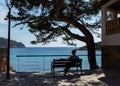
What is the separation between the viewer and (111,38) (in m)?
18.4

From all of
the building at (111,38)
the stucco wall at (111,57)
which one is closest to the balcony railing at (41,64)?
the stucco wall at (111,57)

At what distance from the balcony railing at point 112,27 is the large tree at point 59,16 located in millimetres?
1681

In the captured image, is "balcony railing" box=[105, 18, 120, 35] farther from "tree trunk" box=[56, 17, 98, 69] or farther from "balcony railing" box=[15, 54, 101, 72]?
"balcony railing" box=[15, 54, 101, 72]

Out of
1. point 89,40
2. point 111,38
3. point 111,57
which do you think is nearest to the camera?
point 111,57

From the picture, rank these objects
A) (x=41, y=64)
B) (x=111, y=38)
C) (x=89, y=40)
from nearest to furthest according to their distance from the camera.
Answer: (x=111, y=38) → (x=89, y=40) → (x=41, y=64)

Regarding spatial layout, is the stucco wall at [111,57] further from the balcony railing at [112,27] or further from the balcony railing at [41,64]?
the balcony railing at [41,64]

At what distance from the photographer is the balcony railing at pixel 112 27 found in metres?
17.6

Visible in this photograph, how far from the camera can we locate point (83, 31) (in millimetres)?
20750

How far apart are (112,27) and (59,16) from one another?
12.2ft

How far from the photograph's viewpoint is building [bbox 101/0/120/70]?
17.4 m

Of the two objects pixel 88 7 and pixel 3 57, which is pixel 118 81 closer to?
pixel 3 57

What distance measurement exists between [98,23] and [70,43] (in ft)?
9.72

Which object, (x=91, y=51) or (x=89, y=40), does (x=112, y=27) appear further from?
(x=91, y=51)

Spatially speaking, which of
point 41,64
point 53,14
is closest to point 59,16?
point 53,14
